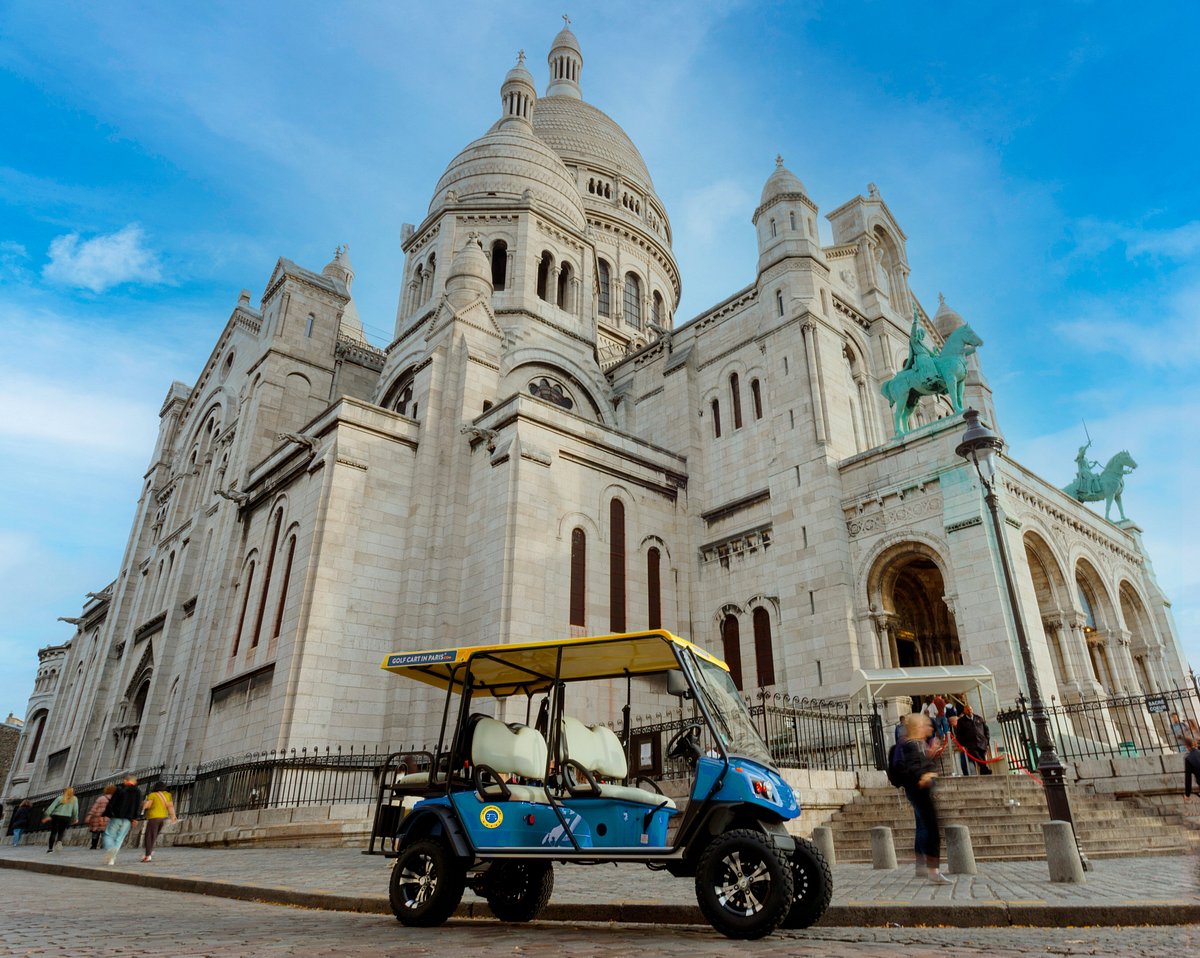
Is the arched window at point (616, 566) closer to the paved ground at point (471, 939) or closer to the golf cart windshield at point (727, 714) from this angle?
the golf cart windshield at point (727, 714)

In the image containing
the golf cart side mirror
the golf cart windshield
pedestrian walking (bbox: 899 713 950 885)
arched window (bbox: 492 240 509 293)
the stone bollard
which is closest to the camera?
the golf cart side mirror

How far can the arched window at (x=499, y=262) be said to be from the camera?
31.6m

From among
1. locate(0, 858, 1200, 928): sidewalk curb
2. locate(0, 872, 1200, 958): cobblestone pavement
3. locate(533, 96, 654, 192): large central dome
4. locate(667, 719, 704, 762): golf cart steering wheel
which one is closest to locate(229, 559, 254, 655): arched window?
locate(0, 858, 1200, 928): sidewalk curb

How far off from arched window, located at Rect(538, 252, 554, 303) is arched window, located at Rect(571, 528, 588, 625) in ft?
40.9

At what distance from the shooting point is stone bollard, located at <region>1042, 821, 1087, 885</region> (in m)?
7.88

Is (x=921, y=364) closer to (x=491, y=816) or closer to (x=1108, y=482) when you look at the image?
(x=1108, y=482)

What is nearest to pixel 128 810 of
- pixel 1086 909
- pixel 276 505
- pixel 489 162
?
pixel 276 505

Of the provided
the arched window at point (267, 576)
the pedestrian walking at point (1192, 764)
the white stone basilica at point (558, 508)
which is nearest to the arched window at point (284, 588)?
the white stone basilica at point (558, 508)

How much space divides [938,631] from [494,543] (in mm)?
13155

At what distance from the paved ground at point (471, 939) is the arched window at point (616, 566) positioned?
1595 cm

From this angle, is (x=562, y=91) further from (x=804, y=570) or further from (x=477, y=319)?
(x=804, y=570)

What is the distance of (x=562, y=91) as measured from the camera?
54375 millimetres

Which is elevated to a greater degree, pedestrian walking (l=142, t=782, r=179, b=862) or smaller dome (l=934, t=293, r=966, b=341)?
smaller dome (l=934, t=293, r=966, b=341)

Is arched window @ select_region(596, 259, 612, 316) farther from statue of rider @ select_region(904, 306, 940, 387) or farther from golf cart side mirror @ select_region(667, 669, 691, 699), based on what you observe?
golf cart side mirror @ select_region(667, 669, 691, 699)
